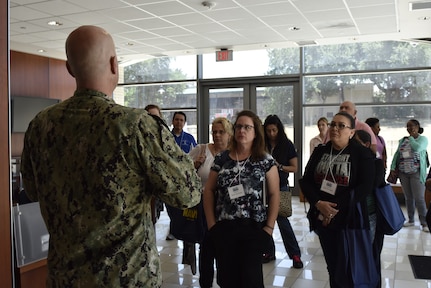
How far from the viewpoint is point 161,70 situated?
10.6 meters

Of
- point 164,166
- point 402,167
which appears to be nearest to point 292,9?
point 402,167

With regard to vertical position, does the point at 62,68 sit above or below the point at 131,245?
above

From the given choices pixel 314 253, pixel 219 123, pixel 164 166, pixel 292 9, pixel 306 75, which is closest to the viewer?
pixel 164 166

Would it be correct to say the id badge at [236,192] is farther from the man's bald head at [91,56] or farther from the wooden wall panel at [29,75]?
the wooden wall panel at [29,75]

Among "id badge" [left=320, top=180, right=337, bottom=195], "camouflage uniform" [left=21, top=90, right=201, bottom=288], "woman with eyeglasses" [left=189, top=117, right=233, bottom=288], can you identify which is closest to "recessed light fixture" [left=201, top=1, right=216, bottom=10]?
"woman with eyeglasses" [left=189, top=117, right=233, bottom=288]

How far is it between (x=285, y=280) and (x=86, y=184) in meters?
3.21

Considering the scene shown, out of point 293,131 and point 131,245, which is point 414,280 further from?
point 293,131

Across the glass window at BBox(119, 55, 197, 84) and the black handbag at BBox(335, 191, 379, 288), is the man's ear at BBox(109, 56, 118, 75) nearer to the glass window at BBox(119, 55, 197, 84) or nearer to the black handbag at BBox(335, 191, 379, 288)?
the black handbag at BBox(335, 191, 379, 288)

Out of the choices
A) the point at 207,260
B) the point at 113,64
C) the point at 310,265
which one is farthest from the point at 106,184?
the point at 310,265

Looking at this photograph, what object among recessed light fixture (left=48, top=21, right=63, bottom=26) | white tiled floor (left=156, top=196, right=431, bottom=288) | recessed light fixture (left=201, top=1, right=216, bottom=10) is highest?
recessed light fixture (left=48, top=21, right=63, bottom=26)

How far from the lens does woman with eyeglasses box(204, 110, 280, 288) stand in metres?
2.69

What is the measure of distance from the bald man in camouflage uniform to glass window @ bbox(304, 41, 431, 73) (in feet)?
27.2

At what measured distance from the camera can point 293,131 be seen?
9.42 metres

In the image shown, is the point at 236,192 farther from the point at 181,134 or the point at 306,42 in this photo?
the point at 306,42
